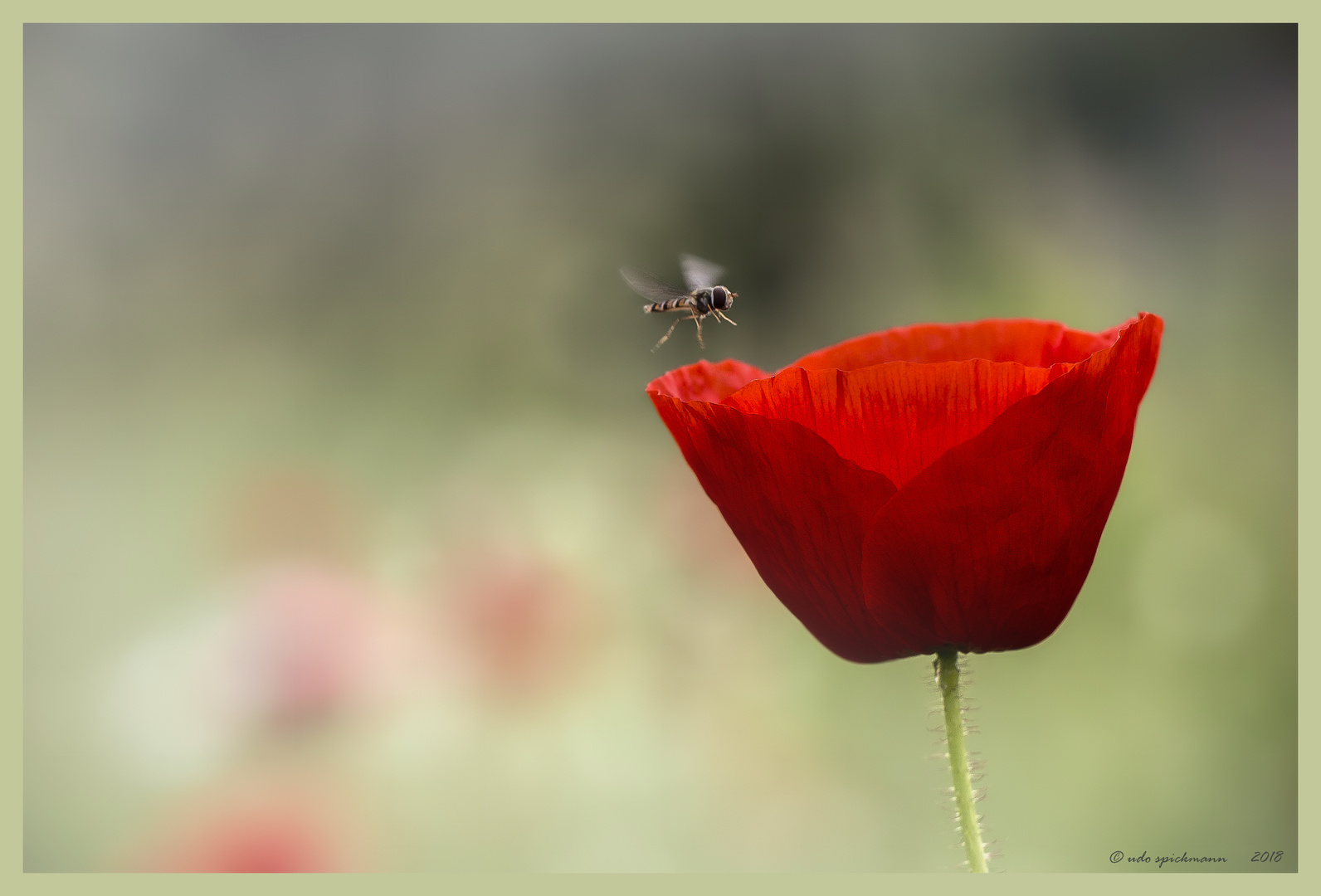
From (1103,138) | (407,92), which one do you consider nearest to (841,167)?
(1103,138)

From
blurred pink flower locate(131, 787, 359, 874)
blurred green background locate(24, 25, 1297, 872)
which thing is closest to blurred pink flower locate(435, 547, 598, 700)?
blurred green background locate(24, 25, 1297, 872)

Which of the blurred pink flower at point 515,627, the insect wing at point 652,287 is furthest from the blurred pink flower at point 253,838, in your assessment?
the insect wing at point 652,287

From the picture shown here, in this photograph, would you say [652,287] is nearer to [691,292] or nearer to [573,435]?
[691,292]

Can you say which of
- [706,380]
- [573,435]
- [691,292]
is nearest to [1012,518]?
[706,380]

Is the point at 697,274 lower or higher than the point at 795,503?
higher

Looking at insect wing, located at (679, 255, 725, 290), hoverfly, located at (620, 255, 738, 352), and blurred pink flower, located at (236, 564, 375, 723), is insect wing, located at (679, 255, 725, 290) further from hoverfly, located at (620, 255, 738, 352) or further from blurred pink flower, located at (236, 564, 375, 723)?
blurred pink flower, located at (236, 564, 375, 723)

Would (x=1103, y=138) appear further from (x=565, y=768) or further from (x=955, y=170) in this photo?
(x=565, y=768)
